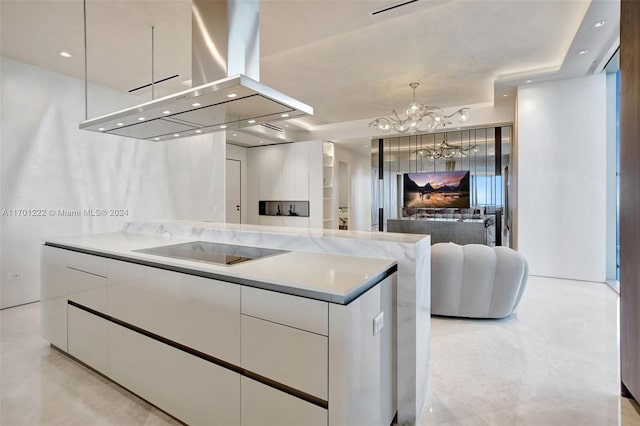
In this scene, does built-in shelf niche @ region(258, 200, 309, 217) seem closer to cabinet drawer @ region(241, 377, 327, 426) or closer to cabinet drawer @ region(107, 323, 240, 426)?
cabinet drawer @ region(107, 323, 240, 426)

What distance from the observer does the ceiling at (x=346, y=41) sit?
8.99 feet

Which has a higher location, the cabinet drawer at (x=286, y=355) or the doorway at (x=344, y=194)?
the doorway at (x=344, y=194)

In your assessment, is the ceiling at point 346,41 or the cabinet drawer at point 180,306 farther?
the ceiling at point 346,41

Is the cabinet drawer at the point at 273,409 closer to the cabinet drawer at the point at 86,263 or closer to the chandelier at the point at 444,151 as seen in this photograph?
the cabinet drawer at the point at 86,263

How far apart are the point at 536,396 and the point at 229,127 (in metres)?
2.87

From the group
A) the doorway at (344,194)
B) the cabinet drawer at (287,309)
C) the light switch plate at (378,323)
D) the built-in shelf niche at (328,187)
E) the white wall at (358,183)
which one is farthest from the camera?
the doorway at (344,194)

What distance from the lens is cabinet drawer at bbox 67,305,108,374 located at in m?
2.03

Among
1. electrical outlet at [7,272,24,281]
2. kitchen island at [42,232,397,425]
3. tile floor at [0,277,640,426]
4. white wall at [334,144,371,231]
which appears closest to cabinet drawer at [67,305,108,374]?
kitchen island at [42,232,397,425]

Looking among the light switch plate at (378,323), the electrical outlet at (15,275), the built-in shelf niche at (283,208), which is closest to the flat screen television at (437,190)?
the built-in shelf niche at (283,208)

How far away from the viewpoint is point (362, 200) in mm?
10094

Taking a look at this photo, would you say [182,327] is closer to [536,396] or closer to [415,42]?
[536,396]

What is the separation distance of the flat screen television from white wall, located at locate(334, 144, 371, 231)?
7.01ft

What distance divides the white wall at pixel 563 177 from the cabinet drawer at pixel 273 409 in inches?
194

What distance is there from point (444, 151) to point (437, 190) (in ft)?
2.71
